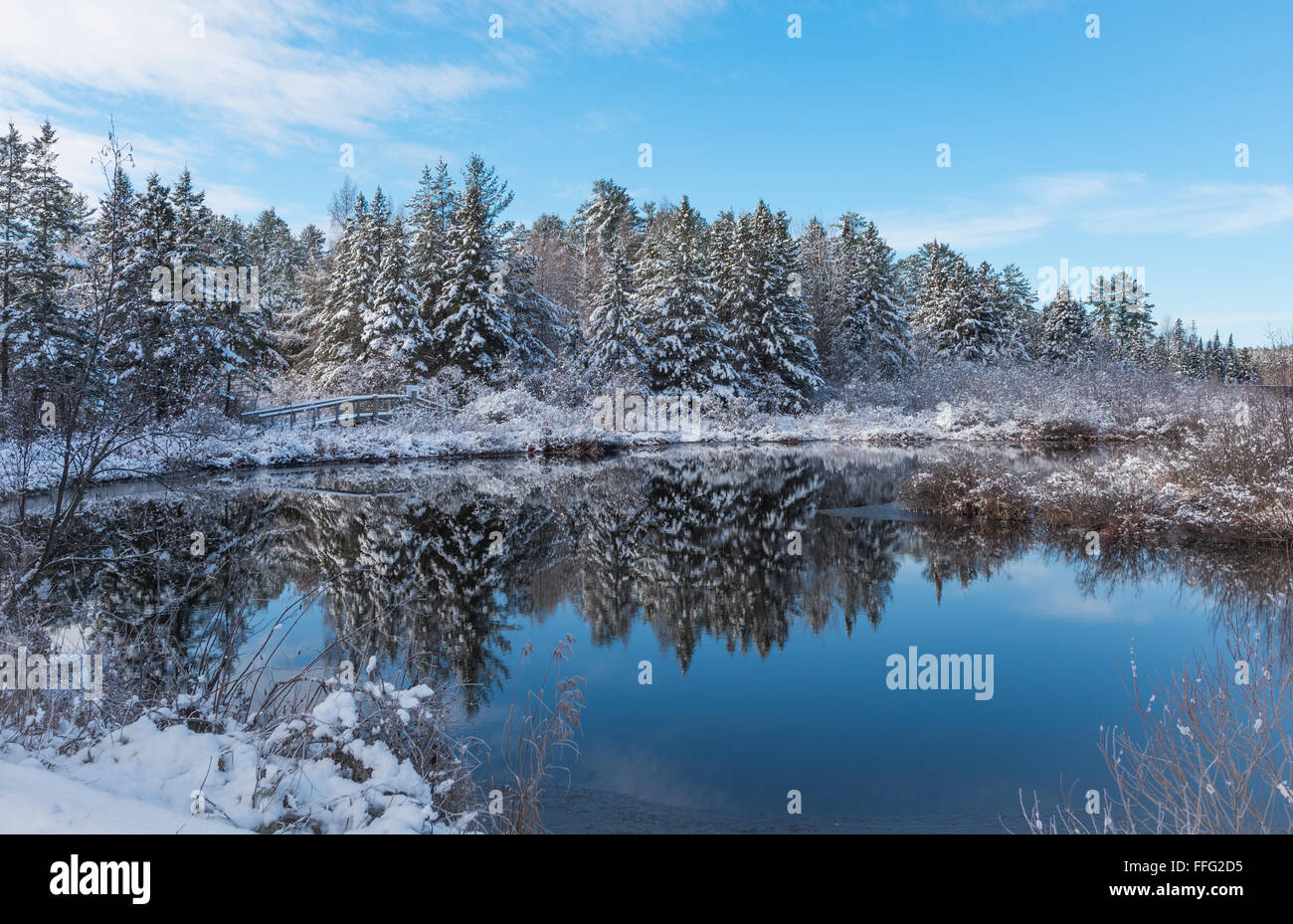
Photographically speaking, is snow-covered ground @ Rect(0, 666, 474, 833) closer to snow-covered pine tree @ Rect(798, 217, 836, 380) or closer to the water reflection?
the water reflection

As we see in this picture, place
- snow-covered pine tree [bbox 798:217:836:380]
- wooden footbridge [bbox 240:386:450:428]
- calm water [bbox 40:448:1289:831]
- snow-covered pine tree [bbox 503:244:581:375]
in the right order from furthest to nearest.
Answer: snow-covered pine tree [bbox 798:217:836:380] → snow-covered pine tree [bbox 503:244:581:375] → wooden footbridge [bbox 240:386:450:428] → calm water [bbox 40:448:1289:831]

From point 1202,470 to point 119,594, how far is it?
16.9 m

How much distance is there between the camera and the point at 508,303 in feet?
132

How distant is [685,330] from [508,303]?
8719 millimetres

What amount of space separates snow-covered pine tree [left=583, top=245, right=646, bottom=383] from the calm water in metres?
20.8

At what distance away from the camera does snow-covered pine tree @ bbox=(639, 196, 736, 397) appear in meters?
41.8

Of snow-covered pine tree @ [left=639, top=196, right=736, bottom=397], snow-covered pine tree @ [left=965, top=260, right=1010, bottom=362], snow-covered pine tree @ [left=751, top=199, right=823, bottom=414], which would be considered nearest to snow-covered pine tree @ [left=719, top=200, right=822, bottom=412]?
snow-covered pine tree @ [left=751, top=199, right=823, bottom=414]

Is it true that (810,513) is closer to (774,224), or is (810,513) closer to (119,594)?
(119,594)

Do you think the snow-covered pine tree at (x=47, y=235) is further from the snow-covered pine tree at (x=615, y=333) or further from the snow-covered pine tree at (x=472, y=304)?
the snow-covered pine tree at (x=615, y=333)

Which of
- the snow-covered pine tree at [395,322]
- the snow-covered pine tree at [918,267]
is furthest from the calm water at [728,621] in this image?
the snow-covered pine tree at [918,267]

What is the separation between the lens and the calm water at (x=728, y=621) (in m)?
6.16

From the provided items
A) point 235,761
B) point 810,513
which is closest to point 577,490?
point 810,513

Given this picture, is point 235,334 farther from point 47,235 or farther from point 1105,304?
point 1105,304
